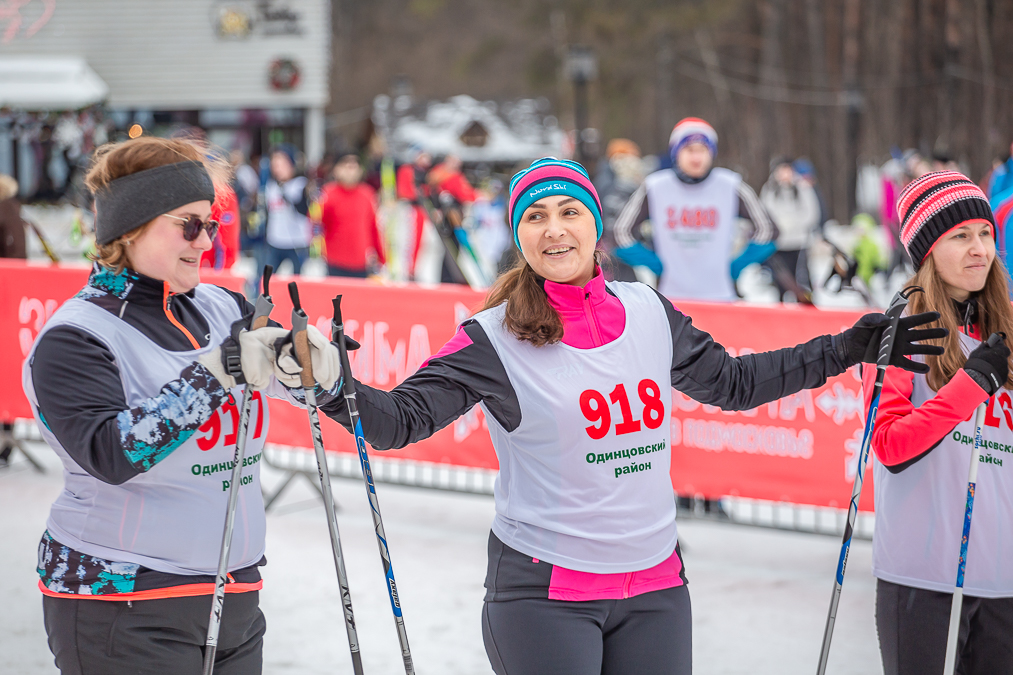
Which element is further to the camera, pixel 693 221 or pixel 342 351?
pixel 693 221

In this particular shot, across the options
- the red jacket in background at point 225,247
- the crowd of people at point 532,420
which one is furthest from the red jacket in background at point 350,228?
the crowd of people at point 532,420

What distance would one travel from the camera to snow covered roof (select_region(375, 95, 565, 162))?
44.6 metres

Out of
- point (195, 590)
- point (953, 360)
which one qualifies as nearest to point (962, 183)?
point (953, 360)

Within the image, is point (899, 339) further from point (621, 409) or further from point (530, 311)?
point (530, 311)

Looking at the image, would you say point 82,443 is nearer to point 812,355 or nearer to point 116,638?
point 116,638

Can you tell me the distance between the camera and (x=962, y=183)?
9.04 ft

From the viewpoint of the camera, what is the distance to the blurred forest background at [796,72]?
12.9 m

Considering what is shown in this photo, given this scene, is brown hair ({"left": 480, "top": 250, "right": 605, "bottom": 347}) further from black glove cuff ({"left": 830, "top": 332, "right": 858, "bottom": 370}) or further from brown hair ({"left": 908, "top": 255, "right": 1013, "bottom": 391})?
brown hair ({"left": 908, "top": 255, "right": 1013, "bottom": 391})

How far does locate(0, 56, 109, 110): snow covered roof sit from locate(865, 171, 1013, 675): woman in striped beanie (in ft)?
82.1

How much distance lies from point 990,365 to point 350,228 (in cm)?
880

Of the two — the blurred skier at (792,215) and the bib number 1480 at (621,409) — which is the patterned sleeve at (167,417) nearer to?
the bib number 1480 at (621,409)

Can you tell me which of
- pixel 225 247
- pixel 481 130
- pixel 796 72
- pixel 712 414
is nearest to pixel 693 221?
pixel 712 414

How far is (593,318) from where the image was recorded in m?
2.49

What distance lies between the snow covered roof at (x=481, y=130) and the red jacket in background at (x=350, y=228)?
32853mm
